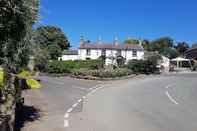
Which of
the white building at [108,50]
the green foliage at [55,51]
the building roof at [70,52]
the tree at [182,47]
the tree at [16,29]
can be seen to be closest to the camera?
the tree at [16,29]

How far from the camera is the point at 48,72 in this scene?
2153 inches

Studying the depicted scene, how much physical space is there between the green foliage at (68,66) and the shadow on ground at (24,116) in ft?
113

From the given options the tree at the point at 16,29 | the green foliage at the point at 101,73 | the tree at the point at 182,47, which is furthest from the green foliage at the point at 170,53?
the tree at the point at 16,29

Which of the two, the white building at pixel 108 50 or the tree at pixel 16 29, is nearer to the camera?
the tree at pixel 16 29

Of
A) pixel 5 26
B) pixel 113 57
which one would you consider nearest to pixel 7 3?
pixel 5 26

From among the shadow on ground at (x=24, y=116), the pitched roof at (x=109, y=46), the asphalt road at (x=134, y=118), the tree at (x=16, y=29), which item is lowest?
the asphalt road at (x=134, y=118)

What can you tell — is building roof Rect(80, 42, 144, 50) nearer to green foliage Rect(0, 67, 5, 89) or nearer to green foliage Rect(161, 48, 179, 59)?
green foliage Rect(161, 48, 179, 59)

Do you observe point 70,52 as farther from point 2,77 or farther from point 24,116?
point 2,77

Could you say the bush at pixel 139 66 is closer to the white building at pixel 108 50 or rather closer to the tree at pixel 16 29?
the white building at pixel 108 50

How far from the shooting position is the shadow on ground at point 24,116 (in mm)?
13708

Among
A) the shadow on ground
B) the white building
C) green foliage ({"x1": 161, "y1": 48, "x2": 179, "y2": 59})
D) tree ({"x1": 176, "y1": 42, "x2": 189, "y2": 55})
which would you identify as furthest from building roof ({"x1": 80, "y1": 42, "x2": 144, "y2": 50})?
the shadow on ground

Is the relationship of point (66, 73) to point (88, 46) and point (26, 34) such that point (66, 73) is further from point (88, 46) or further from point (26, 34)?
point (26, 34)

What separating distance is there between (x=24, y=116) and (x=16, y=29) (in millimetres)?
4678

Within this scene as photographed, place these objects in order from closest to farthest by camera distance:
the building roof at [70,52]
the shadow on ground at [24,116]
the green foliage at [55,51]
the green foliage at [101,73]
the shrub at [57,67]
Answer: the shadow on ground at [24,116] → the green foliage at [101,73] → the shrub at [57,67] → the green foliage at [55,51] → the building roof at [70,52]
